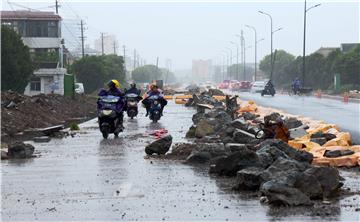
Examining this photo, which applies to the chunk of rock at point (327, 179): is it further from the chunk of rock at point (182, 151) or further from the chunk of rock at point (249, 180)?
the chunk of rock at point (182, 151)

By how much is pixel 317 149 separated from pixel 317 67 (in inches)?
3020

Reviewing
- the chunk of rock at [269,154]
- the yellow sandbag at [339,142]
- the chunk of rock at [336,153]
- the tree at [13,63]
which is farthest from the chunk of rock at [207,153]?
the tree at [13,63]

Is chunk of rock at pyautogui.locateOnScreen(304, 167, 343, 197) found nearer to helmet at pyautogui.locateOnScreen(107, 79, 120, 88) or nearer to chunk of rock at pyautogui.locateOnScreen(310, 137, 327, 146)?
chunk of rock at pyautogui.locateOnScreen(310, 137, 327, 146)

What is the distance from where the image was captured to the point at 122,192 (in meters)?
10.3

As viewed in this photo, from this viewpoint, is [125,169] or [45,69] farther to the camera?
[45,69]

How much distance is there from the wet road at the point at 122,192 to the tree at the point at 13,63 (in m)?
43.4

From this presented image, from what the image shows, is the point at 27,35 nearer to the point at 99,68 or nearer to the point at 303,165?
the point at 99,68

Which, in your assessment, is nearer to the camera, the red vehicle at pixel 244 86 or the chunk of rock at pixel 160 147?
the chunk of rock at pixel 160 147

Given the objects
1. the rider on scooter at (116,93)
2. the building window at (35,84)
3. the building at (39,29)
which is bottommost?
the building window at (35,84)

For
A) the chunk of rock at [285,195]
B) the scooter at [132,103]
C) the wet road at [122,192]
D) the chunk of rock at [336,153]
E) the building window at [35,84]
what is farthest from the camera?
the building window at [35,84]

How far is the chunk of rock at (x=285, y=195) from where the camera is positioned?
8.88 metres

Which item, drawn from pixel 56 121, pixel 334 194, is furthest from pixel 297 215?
pixel 56 121

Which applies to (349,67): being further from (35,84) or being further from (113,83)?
(113,83)

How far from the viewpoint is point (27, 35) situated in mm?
91625
